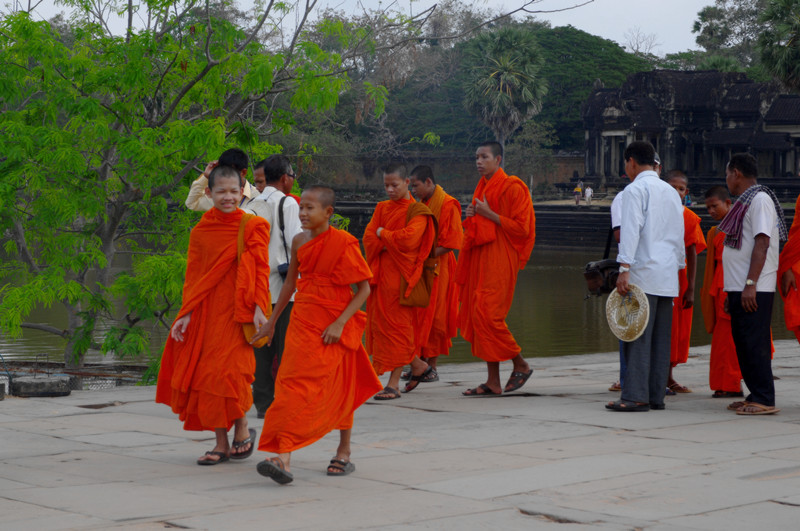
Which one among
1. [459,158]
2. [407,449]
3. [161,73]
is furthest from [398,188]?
[459,158]

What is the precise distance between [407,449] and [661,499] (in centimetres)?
150

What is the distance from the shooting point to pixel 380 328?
278 inches

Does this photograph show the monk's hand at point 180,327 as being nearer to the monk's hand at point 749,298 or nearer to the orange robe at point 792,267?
the monk's hand at point 749,298

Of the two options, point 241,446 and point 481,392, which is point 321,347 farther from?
point 481,392

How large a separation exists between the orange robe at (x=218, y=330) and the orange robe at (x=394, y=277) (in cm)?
214

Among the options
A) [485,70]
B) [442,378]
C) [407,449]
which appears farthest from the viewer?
[485,70]

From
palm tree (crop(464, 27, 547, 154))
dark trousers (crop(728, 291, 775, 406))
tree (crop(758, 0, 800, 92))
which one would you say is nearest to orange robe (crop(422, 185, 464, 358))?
dark trousers (crop(728, 291, 775, 406))

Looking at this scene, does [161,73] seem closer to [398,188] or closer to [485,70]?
[398,188]

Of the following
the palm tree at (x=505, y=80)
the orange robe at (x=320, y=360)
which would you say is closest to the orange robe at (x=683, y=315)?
the orange robe at (x=320, y=360)

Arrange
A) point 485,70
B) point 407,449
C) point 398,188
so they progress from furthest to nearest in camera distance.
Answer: point 485,70
point 398,188
point 407,449

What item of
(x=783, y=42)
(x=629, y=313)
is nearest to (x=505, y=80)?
(x=783, y=42)

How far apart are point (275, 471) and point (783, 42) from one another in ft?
112

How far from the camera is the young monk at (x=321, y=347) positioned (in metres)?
4.45

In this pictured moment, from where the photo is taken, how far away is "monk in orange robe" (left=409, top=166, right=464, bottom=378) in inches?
292
